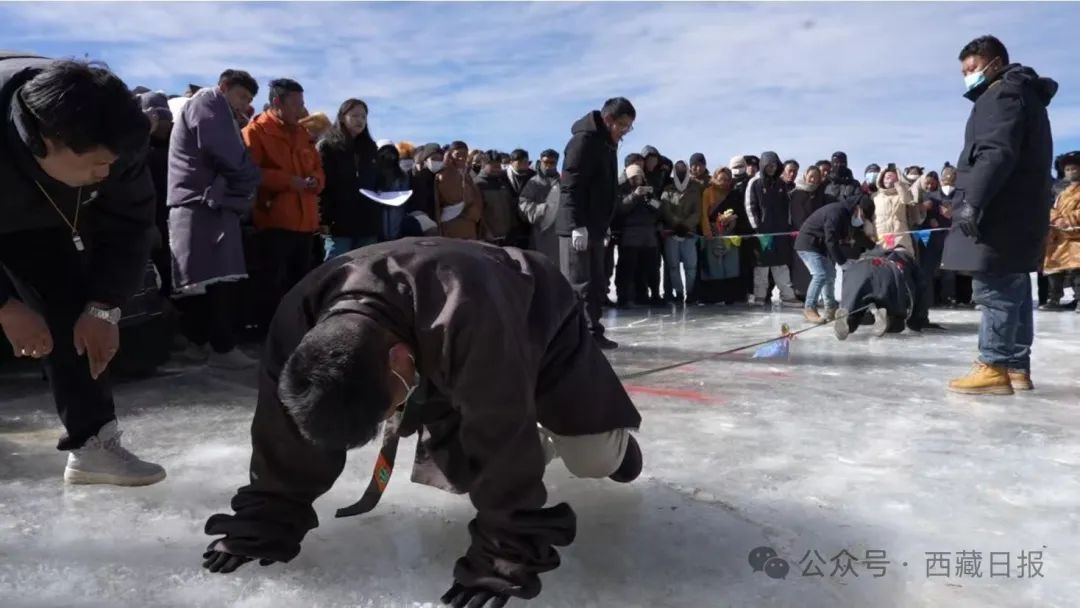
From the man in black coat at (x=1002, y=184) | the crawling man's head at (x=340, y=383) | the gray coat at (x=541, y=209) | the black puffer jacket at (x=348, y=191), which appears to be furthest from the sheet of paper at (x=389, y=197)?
the crawling man's head at (x=340, y=383)

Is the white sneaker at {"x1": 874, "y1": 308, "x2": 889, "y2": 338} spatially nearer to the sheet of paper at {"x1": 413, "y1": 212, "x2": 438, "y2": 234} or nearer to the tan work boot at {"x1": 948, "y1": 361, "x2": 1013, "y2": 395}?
the tan work boot at {"x1": 948, "y1": 361, "x2": 1013, "y2": 395}

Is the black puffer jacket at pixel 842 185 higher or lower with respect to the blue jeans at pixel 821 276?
higher

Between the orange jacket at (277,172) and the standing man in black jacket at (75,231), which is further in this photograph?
the orange jacket at (277,172)

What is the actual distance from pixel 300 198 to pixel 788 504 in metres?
3.26

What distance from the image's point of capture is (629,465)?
246 cm

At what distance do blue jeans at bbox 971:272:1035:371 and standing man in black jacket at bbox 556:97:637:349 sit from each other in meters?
2.24

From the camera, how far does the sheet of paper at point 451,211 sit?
6.95m

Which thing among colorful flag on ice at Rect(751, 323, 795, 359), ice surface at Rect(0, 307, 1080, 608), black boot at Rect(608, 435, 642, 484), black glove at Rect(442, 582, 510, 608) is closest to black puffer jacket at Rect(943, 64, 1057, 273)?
ice surface at Rect(0, 307, 1080, 608)

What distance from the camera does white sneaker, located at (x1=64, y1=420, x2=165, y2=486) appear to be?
2.58m

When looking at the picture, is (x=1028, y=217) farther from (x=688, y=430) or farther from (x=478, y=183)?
(x=478, y=183)

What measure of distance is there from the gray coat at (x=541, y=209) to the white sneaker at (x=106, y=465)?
5271 mm

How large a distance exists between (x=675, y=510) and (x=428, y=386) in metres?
0.87

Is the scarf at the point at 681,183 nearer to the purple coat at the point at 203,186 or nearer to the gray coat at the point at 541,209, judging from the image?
the gray coat at the point at 541,209

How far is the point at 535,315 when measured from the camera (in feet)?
6.84
